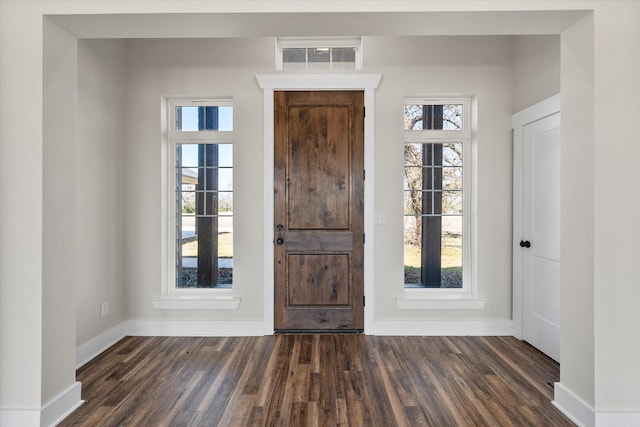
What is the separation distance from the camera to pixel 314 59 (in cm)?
371

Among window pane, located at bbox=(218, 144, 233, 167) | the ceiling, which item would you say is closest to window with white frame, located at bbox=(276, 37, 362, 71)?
window pane, located at bbox=(218, 144, 233, 167)

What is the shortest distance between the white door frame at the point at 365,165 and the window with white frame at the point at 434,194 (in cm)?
39

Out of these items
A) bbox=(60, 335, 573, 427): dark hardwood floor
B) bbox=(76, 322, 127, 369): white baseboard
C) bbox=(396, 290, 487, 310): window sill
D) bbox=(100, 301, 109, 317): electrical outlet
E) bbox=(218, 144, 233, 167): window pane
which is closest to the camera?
bbox=(60, 335, 573, 427): dark hardwood floor

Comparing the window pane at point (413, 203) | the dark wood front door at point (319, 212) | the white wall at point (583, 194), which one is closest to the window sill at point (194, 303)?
the dark wood front door at point (319, 212)

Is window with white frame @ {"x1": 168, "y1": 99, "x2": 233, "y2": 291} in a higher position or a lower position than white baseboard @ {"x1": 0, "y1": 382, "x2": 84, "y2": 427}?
higher

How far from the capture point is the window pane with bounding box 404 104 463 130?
3770 millimetres

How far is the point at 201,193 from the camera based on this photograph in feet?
12.4

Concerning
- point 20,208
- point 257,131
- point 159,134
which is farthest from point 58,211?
point 257,131

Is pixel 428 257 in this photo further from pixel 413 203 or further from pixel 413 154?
pixel 413 154

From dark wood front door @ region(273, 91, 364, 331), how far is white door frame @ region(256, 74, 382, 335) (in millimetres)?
52

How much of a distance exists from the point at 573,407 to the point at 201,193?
330cm

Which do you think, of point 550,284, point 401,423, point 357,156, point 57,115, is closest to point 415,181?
point 357,156

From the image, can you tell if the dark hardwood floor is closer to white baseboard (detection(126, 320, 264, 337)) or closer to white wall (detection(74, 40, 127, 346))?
white baseboard (detection(126, 320, 264, 337))

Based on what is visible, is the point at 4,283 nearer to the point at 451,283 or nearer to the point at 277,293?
the point at 277,293
